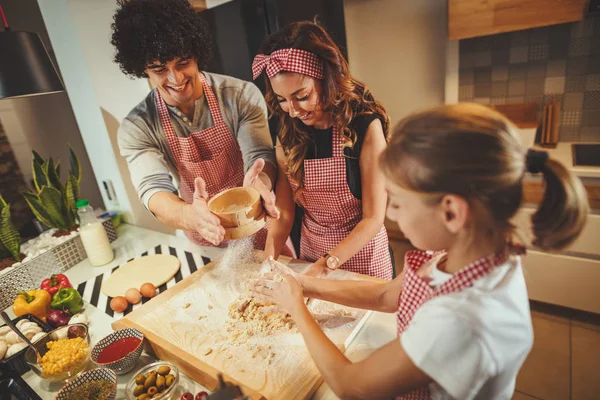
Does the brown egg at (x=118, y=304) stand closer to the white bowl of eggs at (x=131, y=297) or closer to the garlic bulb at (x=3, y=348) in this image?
the white bowl of eggs at (x=131, y=297)

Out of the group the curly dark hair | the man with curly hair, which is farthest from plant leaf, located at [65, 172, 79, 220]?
the curly dark hair

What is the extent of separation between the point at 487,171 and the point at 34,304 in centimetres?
167

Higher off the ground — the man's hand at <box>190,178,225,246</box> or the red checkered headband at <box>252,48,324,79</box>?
the red checkered headband at <box>252,48,324,79</box>

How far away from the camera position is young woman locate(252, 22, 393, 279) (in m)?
1.30

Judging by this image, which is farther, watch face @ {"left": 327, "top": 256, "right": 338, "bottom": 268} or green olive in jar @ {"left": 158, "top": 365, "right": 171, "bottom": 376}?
watch face @ {"left": 327, "top": 256, "right": 338, "bottom": 268}

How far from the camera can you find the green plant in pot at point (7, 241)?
170 centimetres

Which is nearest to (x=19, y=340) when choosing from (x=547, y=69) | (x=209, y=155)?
(x=209, y=155)

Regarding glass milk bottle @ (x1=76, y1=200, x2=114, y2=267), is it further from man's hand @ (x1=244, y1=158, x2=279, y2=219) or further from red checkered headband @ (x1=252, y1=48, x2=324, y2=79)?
red checkered headband @ (x1=252, y1=48, x2=324, y2=79)

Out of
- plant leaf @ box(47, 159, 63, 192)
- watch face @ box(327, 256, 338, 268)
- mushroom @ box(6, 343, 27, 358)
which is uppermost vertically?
plant leaf @ box(47, 159, 63, 192)

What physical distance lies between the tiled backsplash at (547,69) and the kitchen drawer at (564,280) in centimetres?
95

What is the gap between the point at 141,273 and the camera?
1.69m

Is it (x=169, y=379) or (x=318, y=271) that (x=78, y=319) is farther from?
(x=318, y=271)

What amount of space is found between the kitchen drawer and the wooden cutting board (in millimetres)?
1579

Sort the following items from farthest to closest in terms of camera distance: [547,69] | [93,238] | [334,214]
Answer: [547,69], [93,238], [334,214]
